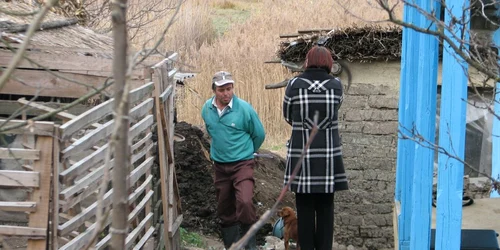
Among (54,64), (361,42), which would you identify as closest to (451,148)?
(54,64)

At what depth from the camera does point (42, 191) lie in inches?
146

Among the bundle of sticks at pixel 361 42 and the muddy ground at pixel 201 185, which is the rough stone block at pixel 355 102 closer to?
the bundle of sticks at pixel 361 42

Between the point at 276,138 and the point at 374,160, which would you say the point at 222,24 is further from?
the point at 374,160

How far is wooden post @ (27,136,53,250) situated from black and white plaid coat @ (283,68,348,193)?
8.50 ft

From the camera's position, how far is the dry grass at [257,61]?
15.2m

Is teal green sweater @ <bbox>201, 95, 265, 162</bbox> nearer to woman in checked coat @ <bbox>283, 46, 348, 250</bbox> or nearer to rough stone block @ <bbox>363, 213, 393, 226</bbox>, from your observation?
woman in checked coat @ <bbox>283, 46, 348, 250</bbox>

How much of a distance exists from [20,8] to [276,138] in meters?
8.07

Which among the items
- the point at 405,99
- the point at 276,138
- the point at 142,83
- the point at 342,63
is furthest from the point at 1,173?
the point at 276,138

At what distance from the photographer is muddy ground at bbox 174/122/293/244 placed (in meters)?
8.81

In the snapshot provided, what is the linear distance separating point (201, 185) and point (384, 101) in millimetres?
2703

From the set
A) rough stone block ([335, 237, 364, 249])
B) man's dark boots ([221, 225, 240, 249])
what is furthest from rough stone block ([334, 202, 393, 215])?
man's dark boots ([221, 225, 240, 249])

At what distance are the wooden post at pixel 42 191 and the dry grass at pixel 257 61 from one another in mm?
8580

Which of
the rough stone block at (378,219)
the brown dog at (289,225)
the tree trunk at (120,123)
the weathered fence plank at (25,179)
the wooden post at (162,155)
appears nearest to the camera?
the tree trunk at (120,123)

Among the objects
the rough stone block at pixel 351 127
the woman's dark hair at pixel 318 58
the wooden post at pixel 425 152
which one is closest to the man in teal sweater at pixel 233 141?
the woman's dark hair at pixel 318 58
